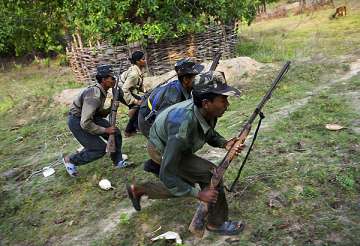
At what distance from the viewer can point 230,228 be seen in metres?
4.39

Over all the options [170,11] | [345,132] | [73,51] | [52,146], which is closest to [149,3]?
[170,11]

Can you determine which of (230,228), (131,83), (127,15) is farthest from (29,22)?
(230,228)

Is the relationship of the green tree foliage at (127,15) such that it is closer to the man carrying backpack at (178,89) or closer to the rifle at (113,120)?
the rifle at (113,120)

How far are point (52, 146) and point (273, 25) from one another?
636 inches

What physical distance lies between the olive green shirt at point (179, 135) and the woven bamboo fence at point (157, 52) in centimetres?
886

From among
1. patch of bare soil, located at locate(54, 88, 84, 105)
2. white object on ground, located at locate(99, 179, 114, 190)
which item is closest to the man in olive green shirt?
white object on ground, located at locate(99, 179, 114, 190)

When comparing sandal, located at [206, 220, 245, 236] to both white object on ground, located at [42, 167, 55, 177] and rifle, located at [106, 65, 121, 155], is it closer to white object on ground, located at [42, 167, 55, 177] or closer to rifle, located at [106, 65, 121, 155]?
rifle, located at [106, 65, 121, 155]

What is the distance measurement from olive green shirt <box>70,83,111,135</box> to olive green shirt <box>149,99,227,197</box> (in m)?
2.15

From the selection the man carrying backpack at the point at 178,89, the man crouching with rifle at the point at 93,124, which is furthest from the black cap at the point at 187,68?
the man crouching with rifle at the point at 93,124

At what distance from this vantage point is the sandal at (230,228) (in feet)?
14.4

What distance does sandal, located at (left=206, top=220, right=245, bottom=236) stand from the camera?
4.38 m

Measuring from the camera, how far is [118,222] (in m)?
5.12

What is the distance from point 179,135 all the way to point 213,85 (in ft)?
1.67

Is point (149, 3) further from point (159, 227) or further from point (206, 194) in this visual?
point (206, 194)
